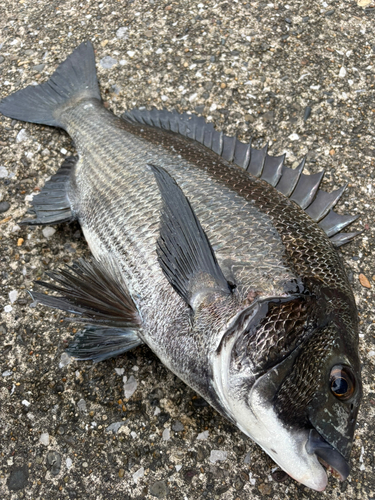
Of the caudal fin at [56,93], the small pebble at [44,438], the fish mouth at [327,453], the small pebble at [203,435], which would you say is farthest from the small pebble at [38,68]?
the fish mouth at [327,453]

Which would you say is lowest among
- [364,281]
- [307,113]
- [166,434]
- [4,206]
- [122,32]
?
[166,434]

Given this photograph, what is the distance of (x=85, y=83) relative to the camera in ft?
10.8

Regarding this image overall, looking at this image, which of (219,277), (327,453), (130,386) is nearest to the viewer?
(327,453)

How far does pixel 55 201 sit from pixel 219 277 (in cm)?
151

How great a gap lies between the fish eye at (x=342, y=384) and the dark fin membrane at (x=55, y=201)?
1.90 metres

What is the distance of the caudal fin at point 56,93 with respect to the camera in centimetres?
323

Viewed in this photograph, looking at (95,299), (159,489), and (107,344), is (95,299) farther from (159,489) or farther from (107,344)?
(159,489)

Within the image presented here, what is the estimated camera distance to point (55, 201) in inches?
111

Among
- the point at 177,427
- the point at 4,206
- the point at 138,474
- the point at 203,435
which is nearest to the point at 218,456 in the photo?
the point at 203,435

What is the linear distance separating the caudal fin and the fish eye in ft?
8.56

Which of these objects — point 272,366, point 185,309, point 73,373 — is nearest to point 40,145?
point 73,373

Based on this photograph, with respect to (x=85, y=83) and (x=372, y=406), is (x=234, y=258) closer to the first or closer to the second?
(x=372, y=406)

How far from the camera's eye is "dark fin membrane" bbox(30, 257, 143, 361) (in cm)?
206

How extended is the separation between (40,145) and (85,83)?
0.60 m
